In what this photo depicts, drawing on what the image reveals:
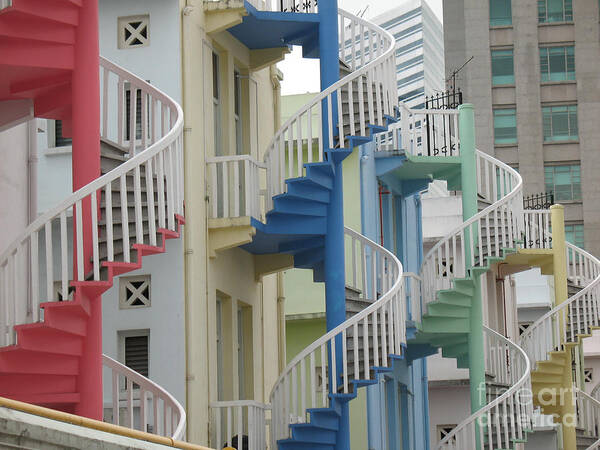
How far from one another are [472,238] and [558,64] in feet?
133

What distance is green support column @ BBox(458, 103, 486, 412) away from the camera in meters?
24.0

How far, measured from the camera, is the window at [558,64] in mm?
62906

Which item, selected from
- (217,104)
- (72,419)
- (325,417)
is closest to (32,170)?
(217,104)

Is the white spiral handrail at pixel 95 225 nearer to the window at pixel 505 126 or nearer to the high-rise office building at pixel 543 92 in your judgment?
the high-rise office building at pixel 543 92

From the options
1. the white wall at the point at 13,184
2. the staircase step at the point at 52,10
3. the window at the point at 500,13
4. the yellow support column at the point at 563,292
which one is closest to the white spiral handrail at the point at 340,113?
the white wall at the point at 13,184

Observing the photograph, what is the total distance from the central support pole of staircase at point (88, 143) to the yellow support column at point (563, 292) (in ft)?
54.1

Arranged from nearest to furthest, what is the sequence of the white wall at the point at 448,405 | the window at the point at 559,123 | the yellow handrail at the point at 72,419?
1. the yellow handrail at the point at 72,419
2. the white wall at the point at 448,405
3. the window at the point at 559,123

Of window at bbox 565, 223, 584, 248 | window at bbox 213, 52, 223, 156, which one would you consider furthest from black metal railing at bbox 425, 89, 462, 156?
window at bbox 565, 223, 584, 248

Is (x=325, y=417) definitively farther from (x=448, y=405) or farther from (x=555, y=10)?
(x=555, y=10)

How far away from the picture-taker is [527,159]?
2453 inches

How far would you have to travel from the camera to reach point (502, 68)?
6303cm

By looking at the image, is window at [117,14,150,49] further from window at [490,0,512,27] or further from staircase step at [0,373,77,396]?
window at [490,0,512,27]

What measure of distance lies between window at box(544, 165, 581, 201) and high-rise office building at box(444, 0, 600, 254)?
4 cm

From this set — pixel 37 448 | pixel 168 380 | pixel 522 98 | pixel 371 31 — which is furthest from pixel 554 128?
pixel 37 448
